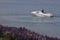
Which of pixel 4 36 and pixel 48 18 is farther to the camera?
pixel 48 18

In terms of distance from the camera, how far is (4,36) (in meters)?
7.59

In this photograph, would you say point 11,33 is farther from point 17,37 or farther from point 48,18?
point 48,18

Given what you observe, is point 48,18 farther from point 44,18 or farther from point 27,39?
point 27,39

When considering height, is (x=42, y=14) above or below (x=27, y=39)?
below

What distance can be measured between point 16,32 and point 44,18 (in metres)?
33.1

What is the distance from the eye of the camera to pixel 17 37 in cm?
734

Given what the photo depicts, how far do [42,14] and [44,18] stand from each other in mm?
1536

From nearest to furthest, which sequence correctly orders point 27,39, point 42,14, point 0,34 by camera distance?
point 27,39
point 0,34
point 42,14

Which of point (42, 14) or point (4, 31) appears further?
point (42, 14)

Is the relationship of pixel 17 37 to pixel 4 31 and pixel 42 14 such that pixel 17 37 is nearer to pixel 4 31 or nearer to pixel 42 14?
pixel 4 31

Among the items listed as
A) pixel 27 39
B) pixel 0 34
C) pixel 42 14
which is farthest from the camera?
pixel 42 14

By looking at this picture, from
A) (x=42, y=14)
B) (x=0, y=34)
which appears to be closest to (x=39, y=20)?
(x=42, y=14)

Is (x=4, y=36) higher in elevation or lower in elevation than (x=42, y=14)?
higher

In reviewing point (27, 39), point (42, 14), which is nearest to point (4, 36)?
point (27, 39)
